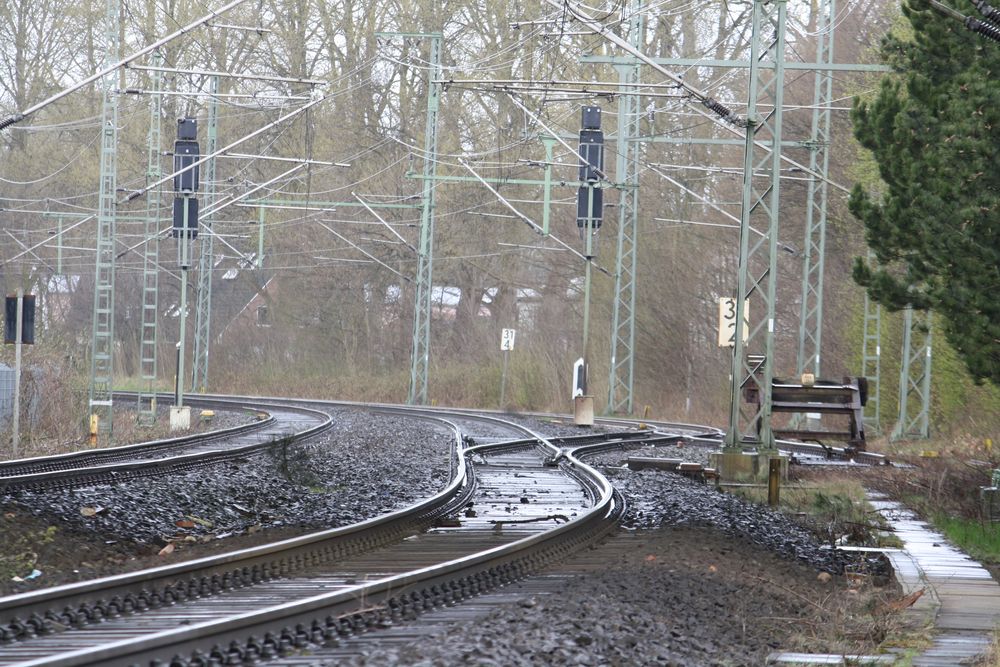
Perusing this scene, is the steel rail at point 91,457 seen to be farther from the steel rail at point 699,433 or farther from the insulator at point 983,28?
the insulator at point 983,28

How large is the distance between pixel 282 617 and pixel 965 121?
36.7ft

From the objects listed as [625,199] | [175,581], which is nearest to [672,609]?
[175,581]

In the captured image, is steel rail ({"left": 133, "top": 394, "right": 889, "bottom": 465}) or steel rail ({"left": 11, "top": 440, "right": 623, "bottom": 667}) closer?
steel rail ({"left": 11, "top": 440, "right": 623, "bottom": 667})

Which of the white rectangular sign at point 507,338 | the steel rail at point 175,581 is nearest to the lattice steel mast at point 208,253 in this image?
the white rectangular sign at point 507,338

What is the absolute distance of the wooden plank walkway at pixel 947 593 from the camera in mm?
8547

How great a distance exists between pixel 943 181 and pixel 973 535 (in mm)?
4509

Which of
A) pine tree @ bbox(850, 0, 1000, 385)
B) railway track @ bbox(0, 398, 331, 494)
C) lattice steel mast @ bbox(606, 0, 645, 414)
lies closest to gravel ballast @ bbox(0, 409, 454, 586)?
railway track @ bbox(0, 398, 331, 494)

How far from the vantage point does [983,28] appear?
40.8 ft

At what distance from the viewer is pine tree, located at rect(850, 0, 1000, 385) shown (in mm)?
16625

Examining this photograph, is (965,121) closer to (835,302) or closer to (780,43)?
(780,43)

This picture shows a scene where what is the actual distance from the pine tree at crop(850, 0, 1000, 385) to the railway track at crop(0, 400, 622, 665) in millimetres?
5008

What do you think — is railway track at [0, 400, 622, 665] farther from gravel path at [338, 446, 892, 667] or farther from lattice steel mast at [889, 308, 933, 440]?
lattice steel mast at [889, 308, 933, 440]

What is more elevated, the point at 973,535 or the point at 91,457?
the point at 973,535

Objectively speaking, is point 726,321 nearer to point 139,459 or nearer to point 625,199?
point 625,199
